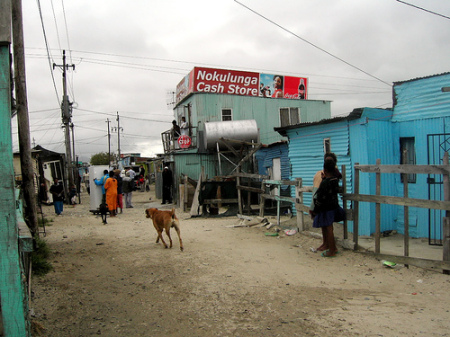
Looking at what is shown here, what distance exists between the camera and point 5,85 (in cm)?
275

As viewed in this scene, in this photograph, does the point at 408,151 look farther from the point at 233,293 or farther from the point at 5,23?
the point at 5,23

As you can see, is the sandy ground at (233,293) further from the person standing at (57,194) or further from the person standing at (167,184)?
the person standing at (167,184)

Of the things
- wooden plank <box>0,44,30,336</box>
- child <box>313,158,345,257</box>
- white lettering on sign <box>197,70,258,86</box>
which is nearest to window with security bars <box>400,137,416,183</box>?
child <box>313,158,345,257</box>

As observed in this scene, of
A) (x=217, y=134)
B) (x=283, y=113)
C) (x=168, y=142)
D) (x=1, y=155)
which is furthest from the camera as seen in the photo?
(x=283, y=113)

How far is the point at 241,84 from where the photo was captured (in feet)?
76.0

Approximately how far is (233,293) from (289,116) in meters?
20.2

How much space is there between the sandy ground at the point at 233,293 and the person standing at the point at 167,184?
10.9 metres

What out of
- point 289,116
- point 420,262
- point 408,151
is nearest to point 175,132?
point 289,116

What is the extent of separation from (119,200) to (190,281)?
10.7m

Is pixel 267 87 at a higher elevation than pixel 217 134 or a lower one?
higher

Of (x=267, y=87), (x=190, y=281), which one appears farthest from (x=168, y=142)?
(x=190, y=281)

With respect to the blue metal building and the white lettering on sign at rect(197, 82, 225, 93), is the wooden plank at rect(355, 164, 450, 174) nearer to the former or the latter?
the blue metal building

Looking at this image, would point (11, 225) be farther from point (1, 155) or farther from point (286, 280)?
point (286, 280)

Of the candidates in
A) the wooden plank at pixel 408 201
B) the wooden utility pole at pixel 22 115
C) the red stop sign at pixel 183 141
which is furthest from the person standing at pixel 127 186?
the wooden plank at pixel 408 201
